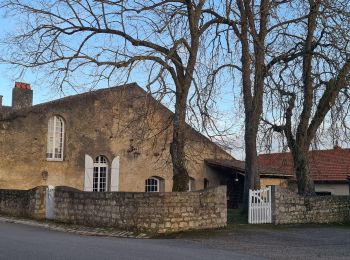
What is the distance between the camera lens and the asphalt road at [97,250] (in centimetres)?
1021

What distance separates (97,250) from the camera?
1116cm

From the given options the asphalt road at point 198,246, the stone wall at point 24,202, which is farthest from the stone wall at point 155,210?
the stone wall at point 24,202

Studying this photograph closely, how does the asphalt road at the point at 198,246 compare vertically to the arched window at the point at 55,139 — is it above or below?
below

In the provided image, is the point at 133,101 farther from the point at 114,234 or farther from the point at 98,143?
the point at 114,234

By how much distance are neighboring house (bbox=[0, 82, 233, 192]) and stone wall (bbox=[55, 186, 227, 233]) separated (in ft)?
23.7

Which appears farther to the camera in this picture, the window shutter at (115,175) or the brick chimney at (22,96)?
the window shutter at (115,175)

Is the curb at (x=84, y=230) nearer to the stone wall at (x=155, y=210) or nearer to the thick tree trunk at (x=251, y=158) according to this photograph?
the stone wall at (x=155, y=210)

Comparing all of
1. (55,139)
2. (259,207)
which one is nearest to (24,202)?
(55,139)

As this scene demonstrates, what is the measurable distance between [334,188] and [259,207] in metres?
15.8

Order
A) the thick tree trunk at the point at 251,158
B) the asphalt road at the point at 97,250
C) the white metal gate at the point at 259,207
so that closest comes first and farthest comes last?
the asphalt road at the point at 97,250 → the white metal gate at the point at 259,207 → the thick tree trunk at the point at 251,158

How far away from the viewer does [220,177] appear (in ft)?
105

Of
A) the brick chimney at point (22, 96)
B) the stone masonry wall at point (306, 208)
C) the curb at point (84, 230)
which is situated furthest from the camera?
the brick chimney at point (22, 96)

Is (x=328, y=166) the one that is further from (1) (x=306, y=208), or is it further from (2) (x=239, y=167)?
(1) (x=306, y=208)

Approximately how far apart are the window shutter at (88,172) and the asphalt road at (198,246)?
36.2 ft
